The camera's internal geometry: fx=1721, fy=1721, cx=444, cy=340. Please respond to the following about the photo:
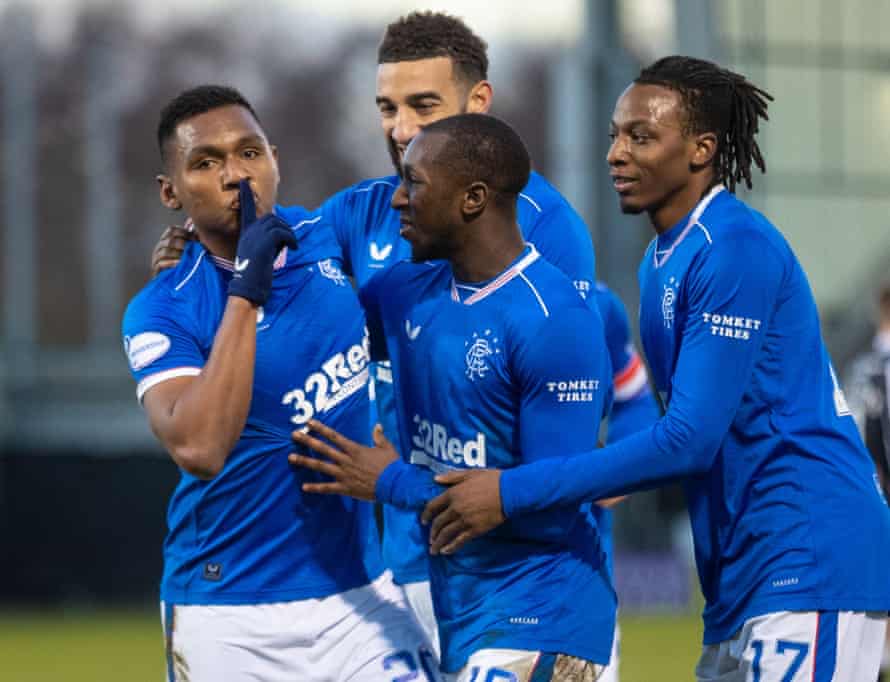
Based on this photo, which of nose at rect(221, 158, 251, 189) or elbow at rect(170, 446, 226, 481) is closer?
elbow at rect(170, 446, 226, 481)

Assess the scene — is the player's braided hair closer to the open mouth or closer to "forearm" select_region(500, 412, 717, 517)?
the open mouth

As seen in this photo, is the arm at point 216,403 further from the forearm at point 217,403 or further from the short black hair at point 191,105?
the short black hair at point 191,105

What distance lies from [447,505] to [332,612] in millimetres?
589

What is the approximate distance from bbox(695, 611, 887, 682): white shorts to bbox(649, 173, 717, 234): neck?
99 centimetres

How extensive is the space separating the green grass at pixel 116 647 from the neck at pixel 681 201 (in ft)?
→ 23.7

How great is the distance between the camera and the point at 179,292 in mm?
4422

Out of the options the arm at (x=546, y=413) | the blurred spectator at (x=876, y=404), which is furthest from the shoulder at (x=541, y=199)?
the blurred spectator at (x=876, y=404)

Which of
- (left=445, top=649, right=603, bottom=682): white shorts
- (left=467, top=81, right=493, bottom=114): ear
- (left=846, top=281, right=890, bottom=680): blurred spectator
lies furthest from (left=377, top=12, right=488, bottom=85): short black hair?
(left=846, top=281, right=890, bottom=680): blurred spectator

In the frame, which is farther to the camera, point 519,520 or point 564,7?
point 564,7

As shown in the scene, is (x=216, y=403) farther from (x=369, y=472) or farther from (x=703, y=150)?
(x=703, y=150)

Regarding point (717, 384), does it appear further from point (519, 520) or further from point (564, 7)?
point (564, 7)

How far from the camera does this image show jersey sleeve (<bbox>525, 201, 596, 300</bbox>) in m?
4.60

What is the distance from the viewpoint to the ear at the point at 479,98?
17.3 ft

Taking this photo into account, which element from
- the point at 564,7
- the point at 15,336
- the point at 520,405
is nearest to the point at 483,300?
the point at 520,405
